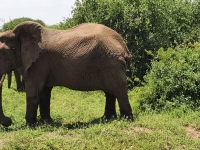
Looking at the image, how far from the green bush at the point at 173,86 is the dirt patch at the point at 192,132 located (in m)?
1.26

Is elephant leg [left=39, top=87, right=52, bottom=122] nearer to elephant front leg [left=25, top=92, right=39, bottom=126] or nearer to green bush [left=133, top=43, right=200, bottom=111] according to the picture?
elephant front leg [left=25, top=92, right=39, bottom=126]

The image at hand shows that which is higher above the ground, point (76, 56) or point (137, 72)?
point (76, 56)

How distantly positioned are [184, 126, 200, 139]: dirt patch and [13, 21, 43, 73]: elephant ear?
10.2 ft

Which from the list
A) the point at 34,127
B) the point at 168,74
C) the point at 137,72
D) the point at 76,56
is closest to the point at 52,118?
the point at 34,127

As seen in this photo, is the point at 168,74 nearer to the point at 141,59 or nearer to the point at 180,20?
the point at 141,59

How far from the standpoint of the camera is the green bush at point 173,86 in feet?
26.4

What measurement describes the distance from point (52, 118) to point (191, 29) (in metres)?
7.13

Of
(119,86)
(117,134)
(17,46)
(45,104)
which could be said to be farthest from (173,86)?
(17,46)

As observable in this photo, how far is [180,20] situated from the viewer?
13547mm

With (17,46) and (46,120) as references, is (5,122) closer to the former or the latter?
(46,120)

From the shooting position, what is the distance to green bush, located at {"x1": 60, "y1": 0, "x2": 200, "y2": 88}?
39.4 feet

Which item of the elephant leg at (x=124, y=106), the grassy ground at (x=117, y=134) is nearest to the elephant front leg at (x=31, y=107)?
the grassy ground at (x=117, y=134)

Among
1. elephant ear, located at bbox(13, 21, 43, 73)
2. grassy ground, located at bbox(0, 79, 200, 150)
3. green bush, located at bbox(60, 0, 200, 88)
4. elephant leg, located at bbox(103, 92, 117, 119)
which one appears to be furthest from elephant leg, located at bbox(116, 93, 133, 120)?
green bush, located at bbox(60, 0, 200, 88)

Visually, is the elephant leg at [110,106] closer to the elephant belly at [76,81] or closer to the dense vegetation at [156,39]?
the elephant belly at [76,81]
